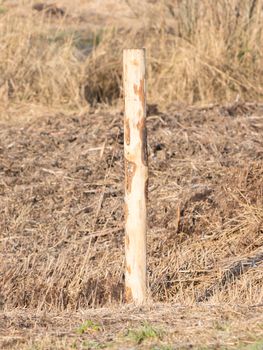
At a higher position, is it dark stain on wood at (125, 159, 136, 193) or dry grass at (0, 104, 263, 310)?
dark stain on wood at (125, 159, 136, 193)

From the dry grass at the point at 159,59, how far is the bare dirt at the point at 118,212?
163 centimetres

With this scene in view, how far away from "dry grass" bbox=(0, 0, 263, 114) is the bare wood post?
19.2 ft

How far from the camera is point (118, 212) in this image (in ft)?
27.2

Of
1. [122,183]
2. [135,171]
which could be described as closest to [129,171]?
[135,171]

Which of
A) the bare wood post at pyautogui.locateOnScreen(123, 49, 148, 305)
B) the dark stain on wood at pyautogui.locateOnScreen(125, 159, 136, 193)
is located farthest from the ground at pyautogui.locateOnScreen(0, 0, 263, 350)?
the dark stain on wood at pyautogui.locateOnScreen(125, 159, 136, 193)

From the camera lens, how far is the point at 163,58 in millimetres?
12688

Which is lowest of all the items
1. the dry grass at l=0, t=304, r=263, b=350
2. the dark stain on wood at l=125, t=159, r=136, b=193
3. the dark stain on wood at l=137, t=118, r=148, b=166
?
the dry grass at l=0, t=304, r=263, b=350

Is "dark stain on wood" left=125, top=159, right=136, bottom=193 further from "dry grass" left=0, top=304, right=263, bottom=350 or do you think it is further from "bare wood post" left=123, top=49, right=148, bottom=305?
"dry grass" left=0, top=304, right=263, bottom=350

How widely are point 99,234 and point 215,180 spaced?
1.25 m

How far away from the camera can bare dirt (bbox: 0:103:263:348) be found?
23.1 ft

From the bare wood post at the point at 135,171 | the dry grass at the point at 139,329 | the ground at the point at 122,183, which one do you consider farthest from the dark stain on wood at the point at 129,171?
the dry grass at the point at 139,329

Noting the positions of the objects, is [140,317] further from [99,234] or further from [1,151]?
[1,151]

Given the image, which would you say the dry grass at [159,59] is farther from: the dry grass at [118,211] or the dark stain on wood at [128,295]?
the dark stain on wood at [128,295]

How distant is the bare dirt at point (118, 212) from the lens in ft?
23.1
